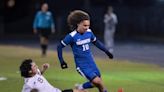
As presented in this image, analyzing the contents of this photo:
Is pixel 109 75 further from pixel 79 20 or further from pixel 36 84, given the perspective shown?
pixel 36 84

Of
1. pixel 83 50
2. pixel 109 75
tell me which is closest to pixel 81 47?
pixel 83 50

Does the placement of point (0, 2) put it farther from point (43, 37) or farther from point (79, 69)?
point (79, 69)

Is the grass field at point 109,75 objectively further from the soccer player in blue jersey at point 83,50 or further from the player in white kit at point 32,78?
the player in white kit at point 32,78

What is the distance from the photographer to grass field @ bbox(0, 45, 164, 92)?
14.1m

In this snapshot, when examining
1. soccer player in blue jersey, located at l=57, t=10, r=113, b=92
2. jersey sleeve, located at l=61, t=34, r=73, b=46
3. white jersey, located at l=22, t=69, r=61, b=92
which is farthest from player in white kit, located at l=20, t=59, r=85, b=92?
jersey sleeve, located at l=61, t=34, r=73, b=46

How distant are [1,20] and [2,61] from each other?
21610 mm

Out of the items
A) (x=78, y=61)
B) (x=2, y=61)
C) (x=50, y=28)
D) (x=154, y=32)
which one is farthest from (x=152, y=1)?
(x=78, y=61)

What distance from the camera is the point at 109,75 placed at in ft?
54.9

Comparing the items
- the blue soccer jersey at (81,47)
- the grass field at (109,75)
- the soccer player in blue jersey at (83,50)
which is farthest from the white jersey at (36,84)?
the grass field at (109,75)

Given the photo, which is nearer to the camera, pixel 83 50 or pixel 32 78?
A: pixel 32 78

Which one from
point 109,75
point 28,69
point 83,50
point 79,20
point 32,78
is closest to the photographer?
point 28,69

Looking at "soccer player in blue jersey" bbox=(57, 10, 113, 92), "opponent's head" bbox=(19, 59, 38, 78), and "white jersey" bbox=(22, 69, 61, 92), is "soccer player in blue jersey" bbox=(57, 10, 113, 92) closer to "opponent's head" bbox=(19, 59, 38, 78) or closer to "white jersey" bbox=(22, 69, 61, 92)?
"white jersey" bbox=(22, 69, 61, 92)

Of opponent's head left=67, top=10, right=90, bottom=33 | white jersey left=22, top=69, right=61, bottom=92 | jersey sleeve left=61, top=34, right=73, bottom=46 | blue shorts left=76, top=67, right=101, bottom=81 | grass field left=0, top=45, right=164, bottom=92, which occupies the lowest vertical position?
grass field left=0, top=45, right=164, bottom=92

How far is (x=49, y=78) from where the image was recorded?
15.8 metres
